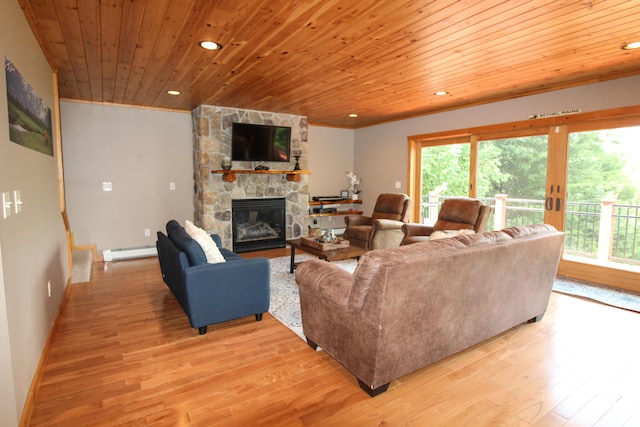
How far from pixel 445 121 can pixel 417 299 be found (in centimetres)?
455

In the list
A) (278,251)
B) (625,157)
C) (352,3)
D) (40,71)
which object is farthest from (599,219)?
(40,71)

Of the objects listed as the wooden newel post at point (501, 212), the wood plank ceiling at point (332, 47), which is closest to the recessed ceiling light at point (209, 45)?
the wood plank ceiling at point (332, 47)

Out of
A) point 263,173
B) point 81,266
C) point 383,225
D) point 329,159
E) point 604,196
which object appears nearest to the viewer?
point 604,196

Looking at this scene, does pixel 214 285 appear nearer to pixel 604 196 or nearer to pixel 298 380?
pixel 298 380

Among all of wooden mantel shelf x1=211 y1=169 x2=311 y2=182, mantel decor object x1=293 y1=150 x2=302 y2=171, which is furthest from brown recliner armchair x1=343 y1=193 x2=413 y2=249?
mantel decor object x1=293 y1=150 x2=302 y2=171

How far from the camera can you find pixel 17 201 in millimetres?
2049

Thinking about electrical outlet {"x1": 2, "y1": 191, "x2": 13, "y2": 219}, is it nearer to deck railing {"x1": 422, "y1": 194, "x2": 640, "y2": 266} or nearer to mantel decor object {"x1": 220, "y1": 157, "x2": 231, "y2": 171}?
mantel decor object {"x1": 220, "y1": 157, "x2": 231, "y2": 171}

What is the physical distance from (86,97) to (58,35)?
2.54 m

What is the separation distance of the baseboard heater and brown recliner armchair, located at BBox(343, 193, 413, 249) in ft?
10.6

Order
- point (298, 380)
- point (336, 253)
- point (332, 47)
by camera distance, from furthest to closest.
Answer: point (336, 253) < point (332, 47) < point (298, 380)

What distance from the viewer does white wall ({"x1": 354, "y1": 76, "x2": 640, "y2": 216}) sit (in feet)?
13.2

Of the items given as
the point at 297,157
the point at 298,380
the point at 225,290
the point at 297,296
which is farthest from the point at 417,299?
the point at 297,157

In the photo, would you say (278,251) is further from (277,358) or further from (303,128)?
(277,358)

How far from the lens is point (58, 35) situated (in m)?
2.84
